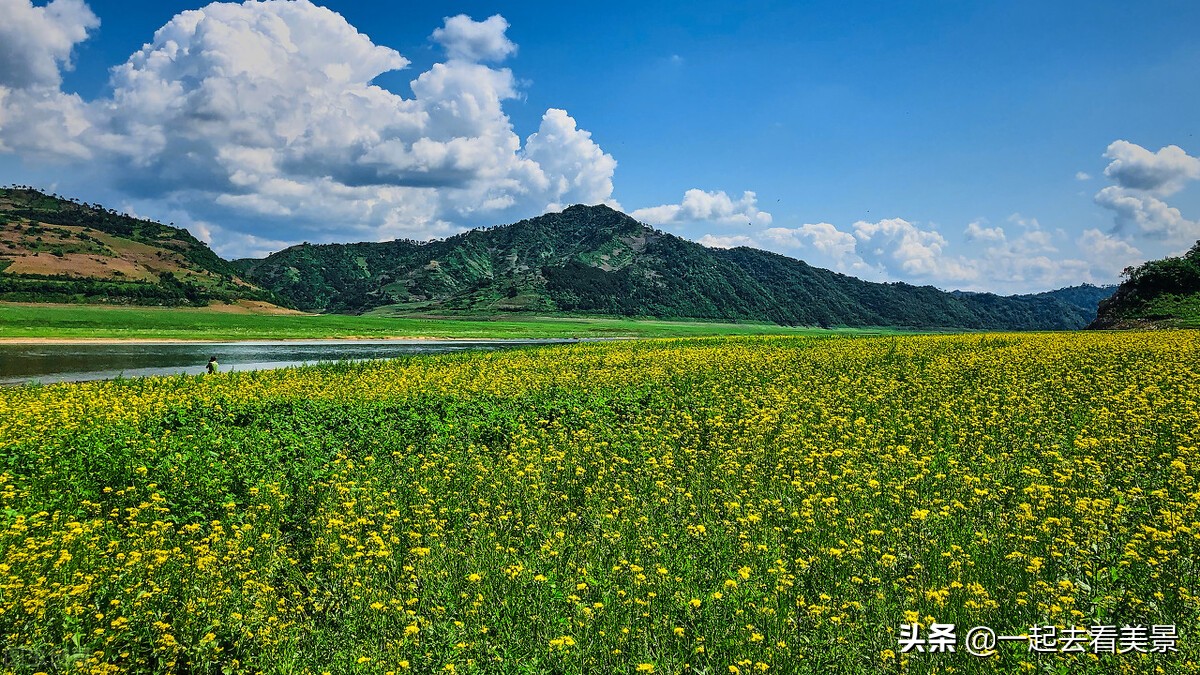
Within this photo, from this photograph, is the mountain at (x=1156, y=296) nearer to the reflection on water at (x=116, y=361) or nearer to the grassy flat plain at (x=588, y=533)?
the grassy flat plain at (x=588, y=533)

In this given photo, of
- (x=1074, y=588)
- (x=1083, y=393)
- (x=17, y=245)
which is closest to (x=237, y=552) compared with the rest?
(x=1074, y=588)

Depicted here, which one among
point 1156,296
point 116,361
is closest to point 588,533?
point 116,361

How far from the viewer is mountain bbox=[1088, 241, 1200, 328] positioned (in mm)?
75000

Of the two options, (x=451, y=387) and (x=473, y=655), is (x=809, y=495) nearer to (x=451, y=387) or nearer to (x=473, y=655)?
(x=473, y=655)

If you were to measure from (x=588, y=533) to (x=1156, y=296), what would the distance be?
11257cm

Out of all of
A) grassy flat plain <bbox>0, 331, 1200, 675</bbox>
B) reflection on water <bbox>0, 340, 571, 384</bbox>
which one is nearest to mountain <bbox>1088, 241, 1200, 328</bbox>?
grassy flat plain <bbox>0, 331, 1200, 675</bbox>

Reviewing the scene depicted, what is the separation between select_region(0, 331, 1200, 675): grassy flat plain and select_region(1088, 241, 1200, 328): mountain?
263 feet

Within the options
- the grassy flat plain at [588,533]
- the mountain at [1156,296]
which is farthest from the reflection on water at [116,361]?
the mountain at [1156,296]

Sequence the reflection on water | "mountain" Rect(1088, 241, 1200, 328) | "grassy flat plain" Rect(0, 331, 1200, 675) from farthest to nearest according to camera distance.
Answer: "mountain" Rect(1088, 241, 1200, 328), the reflection on water, "grassy flat plain" Rect(0, 331, 1200, 675)

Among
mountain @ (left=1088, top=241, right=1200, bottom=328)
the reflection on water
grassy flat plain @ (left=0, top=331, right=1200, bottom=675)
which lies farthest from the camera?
mountain @ (left=1088, top=241, right=1200, bottom=328)

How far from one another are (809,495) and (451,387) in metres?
16.8

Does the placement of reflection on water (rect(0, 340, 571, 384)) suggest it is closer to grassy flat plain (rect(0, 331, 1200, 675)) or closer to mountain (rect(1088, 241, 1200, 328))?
grassy flat plain (rect(0, 331, 1200, 675))

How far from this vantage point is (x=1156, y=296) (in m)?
85.4

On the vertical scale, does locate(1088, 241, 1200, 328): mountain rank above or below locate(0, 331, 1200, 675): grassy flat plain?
above
